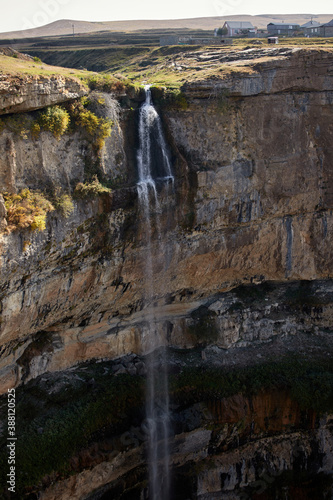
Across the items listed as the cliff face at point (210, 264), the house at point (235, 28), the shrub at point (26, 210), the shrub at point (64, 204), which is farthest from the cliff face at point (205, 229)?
the house at point (235, 28)

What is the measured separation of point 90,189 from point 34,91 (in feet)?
12.6

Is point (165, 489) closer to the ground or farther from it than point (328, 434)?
closer to the ground

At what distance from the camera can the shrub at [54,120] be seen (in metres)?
15.9

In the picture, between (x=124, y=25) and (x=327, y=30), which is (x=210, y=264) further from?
(x=124, y=25)

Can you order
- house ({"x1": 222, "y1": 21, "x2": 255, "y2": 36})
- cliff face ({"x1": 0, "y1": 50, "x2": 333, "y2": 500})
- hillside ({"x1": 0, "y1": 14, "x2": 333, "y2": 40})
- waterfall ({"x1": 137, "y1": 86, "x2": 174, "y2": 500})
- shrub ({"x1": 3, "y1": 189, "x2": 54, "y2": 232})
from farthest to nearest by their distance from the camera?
hillside ({"x1": 0, "y1": 14, "x2": 333, "y2": 40}), house ({"x1": 222, "y1": 21, "x2": 255, "y2": 36}), waterfall ({"x1": 137, "y1": 86, "x2": 174, "y2": 500}), cliff face ({"x1": 0, "y1": 50, "x2": 333, "y2": 500}), shrub ({"x1": 3, "y1": 189, "x2": 54, "y2": 232})

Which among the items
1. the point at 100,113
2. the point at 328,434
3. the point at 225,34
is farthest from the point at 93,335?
the point at 225,34

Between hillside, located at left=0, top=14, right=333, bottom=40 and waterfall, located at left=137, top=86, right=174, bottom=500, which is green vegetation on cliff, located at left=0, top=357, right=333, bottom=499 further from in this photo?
hillside, located at left=0, top=14, right=333, bottom=40

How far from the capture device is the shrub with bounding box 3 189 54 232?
49.0 ft

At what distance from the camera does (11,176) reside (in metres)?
15.2

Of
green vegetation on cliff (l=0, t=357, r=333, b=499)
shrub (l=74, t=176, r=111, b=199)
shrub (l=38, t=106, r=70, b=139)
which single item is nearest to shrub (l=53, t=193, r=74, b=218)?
shrub (l=74, t=176, r=111, b=199)

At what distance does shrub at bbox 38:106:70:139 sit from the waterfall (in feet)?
12.1

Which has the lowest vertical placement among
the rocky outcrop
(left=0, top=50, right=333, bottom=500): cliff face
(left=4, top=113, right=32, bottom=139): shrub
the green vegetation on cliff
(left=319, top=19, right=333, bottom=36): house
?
the green vegetation on cliff

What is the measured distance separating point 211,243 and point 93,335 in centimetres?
667

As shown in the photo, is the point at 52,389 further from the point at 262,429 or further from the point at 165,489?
the point at 262,429
